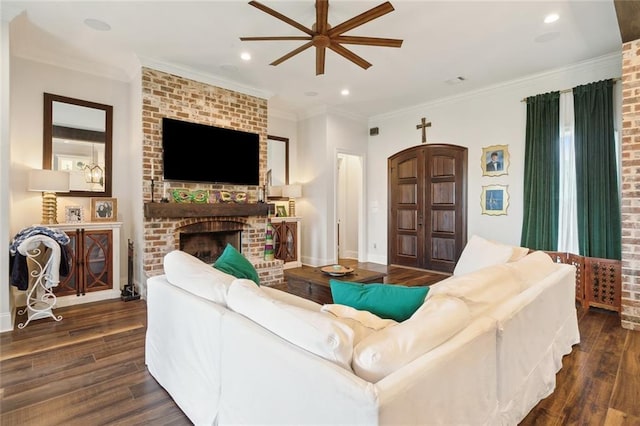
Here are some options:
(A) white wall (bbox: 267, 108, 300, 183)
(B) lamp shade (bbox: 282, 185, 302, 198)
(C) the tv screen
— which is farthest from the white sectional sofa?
(A) white wall (bbox: 267, 108, 300, 183)

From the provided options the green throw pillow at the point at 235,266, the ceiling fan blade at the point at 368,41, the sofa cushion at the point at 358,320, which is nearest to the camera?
the sofa cushion at the point at 358,320

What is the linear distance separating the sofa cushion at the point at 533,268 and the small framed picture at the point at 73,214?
15.2ft

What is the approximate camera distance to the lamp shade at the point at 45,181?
3.55 metres

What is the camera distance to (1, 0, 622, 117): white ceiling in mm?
3016

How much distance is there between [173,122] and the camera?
428cm

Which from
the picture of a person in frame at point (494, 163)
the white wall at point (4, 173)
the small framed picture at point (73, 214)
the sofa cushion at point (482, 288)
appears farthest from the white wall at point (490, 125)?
the white wall at point (4, 173)

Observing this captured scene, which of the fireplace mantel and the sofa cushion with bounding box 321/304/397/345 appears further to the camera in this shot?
the fireplace mantel

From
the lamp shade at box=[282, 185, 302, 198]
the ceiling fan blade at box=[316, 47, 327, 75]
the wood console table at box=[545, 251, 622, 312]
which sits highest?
the ceiling fan blade at box=[316, 47, 327, 75]

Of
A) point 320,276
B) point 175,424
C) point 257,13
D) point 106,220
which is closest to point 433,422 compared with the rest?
point 175,424

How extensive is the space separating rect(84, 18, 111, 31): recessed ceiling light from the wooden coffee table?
317 cm

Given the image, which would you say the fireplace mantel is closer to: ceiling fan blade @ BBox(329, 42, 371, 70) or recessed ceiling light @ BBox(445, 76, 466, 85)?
ceiling fan blade @ BBox(329, 42, 371, 70)

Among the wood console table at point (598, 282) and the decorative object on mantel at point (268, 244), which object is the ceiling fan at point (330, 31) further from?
the wood console table at point (598, 282)

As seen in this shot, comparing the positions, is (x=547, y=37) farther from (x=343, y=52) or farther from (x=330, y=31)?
(x=330, y=31)

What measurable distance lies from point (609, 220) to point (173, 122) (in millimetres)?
5571
